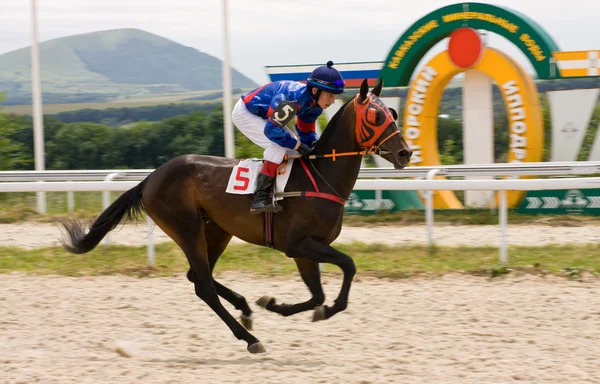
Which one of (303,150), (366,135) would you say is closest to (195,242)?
(303,150)

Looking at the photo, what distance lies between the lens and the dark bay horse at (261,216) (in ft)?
15.6

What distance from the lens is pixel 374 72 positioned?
40.3ft

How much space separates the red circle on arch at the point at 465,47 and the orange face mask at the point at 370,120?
6.70 meters

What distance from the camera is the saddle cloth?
5000 millimetres

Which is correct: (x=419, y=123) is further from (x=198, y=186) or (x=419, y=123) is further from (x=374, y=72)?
(x=198, y=186)

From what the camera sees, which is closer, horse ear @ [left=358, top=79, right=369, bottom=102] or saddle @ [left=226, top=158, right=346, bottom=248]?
horse ear @ [left=358, top=79, right=369, bottom=102]

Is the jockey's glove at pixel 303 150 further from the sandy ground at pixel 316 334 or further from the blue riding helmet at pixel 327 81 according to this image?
the sandy ground at pixel 316 334

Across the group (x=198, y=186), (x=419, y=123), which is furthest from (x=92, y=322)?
(x=419, y=123)

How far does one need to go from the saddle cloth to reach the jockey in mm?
50

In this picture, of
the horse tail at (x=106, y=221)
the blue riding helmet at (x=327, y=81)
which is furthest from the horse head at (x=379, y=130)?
the horse tail at (x=106, y=221)

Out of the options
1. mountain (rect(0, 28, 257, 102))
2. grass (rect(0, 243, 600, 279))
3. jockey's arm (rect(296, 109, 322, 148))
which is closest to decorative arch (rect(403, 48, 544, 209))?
grass (rect(0, 243, 600, 279))

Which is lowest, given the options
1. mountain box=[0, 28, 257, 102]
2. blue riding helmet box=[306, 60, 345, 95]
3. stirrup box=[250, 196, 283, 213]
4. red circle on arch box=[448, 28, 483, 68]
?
stirrup box=[250, 196, 283, 213]

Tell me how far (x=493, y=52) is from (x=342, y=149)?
6.69 meters

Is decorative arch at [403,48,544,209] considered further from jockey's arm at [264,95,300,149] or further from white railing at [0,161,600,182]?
jockey's arm at [264,95,300,149]
